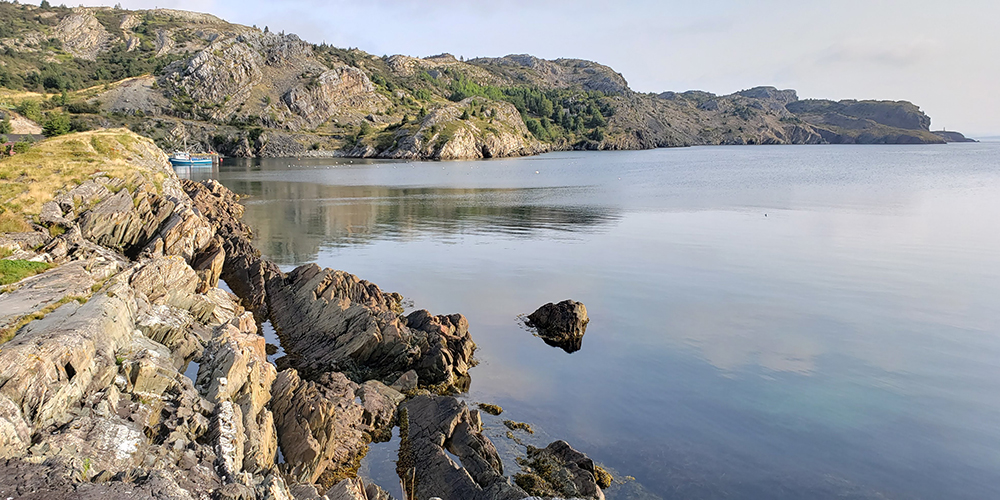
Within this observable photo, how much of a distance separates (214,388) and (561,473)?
966 centimetres

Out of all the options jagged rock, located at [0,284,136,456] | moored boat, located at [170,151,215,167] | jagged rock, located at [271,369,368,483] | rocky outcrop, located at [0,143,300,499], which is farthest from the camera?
moored boat, located at [170,151,215,167]

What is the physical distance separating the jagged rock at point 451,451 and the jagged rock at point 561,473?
3.00 ft

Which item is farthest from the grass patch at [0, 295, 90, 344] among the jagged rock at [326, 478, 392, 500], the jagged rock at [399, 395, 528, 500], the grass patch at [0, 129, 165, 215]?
the grass patch at [0, 129, 165, 215]

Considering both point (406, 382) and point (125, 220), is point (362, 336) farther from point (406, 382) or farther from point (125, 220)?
point (125, 220)

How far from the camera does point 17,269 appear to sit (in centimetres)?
2014

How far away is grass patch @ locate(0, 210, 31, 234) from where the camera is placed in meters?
24.6

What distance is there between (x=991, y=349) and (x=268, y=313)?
110 ft

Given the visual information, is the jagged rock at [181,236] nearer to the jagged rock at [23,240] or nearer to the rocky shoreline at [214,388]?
the rocky shoreline at [214,388]

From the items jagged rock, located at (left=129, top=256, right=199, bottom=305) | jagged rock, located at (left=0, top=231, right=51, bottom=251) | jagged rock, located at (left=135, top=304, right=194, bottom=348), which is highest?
jagged rock, located at (left=0, top=231, right=51, bottom=251)

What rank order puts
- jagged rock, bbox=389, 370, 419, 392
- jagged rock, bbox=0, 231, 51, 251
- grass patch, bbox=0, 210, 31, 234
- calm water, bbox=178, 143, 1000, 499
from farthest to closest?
grass patch, bbox=0, 210, 31, 234 < jagged rock, bbox=0, 231, 51, 251 < jagged rock, bbox=389, 370, 419, 392 < calm water, bbox=178, 143, 1000, 499

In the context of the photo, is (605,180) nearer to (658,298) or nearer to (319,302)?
(658,298)

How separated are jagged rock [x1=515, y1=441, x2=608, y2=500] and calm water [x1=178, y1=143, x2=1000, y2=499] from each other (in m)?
0.76

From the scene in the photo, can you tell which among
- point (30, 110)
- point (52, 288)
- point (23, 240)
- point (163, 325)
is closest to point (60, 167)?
point (23, 240)

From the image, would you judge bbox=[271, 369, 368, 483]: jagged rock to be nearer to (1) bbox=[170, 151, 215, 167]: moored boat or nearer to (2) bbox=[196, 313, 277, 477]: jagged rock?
(2) bbox=[196, 313, 277, 477]: jagged rock
